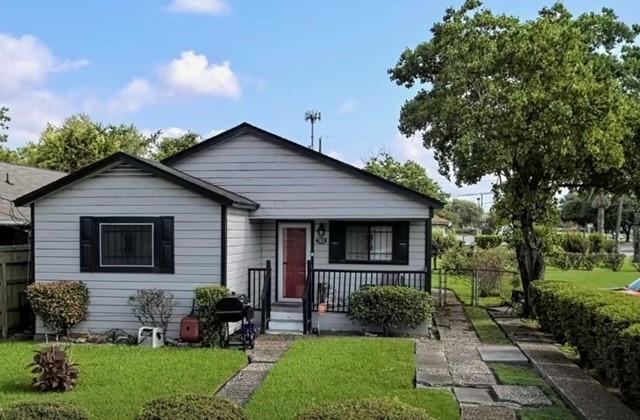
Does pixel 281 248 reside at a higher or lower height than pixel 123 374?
higher

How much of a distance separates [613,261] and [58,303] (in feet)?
92.3

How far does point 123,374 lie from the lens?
7.79 meters

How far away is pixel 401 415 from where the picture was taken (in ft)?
11.5

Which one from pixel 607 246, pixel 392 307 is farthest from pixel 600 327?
pixel 607 246

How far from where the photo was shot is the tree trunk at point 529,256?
1373cm

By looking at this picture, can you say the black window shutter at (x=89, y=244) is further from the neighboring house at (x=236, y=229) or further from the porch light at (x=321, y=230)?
the porch light at (x=321, y=230)

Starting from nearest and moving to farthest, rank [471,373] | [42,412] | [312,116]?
[42,412]
[471,373]
[312,116]

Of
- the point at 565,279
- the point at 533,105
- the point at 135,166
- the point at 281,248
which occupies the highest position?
the point at 533,105

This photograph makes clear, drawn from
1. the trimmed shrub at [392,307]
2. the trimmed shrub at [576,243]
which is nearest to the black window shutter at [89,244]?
the trimmed shrub at [392,307]

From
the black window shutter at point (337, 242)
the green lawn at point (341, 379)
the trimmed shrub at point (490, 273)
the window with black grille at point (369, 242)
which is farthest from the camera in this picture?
the trimmed shrub at point (490, 273)

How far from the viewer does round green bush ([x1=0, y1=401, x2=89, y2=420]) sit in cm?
392

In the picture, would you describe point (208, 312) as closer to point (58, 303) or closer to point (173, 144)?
point (58, 303)

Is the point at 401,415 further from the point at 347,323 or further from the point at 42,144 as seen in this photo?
the point at 42,144

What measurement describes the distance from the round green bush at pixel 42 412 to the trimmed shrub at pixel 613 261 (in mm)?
30629
